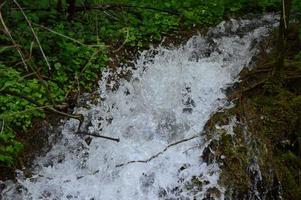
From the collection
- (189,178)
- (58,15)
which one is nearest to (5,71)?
(58,15)

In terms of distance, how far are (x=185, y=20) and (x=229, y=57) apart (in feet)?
3.80

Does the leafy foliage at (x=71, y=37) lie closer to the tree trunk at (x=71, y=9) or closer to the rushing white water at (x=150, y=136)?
the tree trunk at (x=71, y=9)

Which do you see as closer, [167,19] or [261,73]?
[261,73]

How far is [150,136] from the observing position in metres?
5.30

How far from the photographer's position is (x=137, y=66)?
6180mm

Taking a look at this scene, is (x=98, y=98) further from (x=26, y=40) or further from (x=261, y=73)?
(x=261, y=73)

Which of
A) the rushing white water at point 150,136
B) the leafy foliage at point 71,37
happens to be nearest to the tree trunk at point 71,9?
the leafy foliage at point 71,37

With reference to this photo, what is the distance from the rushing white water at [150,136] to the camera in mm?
4750

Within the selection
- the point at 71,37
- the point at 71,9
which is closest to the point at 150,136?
the point at 71,37

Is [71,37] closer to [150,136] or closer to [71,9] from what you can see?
[71,9]

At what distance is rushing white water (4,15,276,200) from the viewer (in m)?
4.75

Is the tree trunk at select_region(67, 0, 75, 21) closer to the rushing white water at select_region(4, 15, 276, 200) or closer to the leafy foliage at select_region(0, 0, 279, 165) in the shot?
the leafy foliage at select_region(0, 0, 279, 165)

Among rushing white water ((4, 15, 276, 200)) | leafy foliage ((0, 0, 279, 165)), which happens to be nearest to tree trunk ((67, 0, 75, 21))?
leafy foliage ((0, 0, 279, 165))

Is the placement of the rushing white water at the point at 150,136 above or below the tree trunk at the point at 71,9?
below
